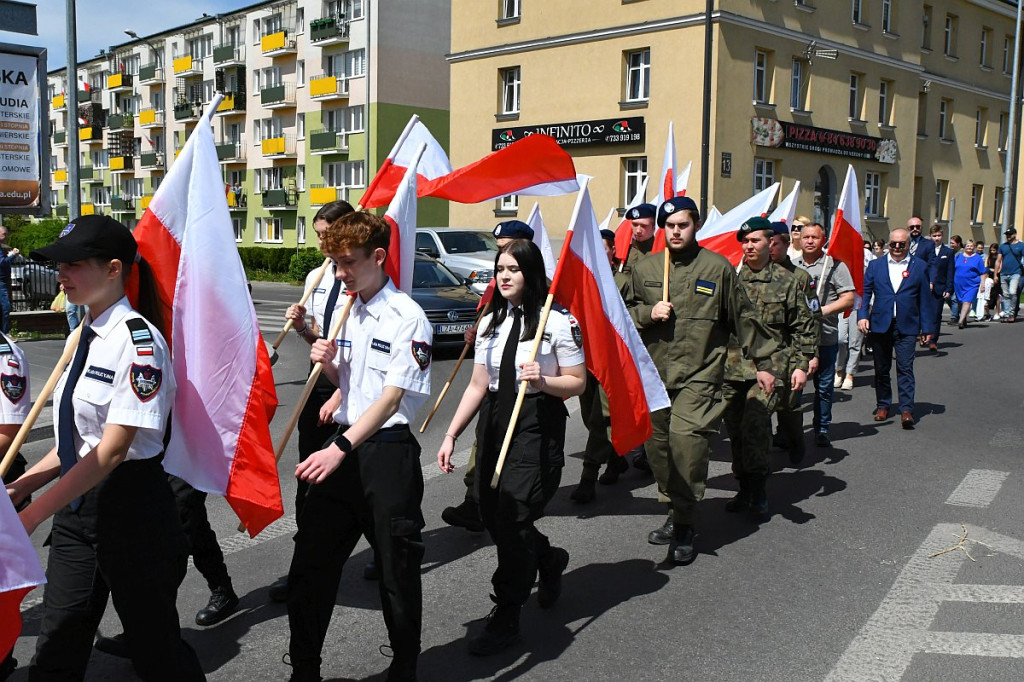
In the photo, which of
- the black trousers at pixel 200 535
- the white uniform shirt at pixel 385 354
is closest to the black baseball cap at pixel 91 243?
the white uniform shirt at pixel 385 354

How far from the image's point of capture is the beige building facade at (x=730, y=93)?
31.5 meters

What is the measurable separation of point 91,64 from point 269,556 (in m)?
80.6

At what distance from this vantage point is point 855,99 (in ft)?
121

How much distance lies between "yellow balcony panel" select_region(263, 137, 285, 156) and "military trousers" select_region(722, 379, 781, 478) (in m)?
50.3

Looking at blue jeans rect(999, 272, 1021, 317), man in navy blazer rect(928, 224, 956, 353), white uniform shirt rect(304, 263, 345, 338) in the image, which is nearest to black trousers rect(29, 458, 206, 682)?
white uniform shirt rect(304, 263, 345, 338)

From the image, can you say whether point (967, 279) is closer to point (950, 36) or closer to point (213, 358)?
point (213, 358)

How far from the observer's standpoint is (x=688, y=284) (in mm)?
6035

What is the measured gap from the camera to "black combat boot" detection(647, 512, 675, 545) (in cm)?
605

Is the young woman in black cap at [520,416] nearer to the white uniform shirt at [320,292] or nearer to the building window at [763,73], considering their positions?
the white uniform shirt at [320,292]

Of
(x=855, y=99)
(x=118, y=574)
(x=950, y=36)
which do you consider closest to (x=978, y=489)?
(x=118, y=574)

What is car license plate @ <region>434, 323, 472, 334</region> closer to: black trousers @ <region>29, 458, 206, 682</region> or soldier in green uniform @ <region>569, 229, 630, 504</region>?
soldier in green uniform @ <region>569, 229, 630, 504</region>

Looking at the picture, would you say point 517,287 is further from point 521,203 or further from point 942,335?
point 521,203

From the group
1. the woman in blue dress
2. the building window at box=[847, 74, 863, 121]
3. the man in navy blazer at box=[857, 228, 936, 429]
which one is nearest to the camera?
the man in navy blazer at box=[857, 228, 936, 429]

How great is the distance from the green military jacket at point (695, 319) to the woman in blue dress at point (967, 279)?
16.4m
